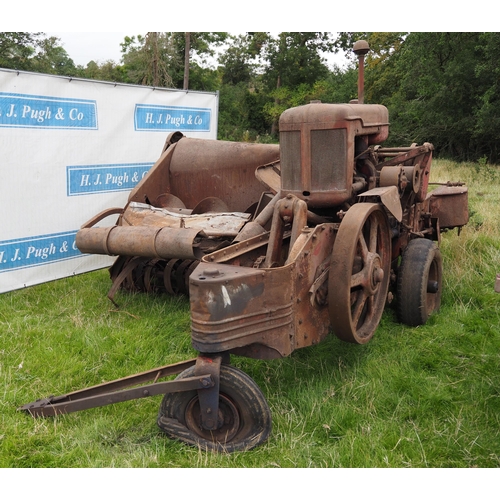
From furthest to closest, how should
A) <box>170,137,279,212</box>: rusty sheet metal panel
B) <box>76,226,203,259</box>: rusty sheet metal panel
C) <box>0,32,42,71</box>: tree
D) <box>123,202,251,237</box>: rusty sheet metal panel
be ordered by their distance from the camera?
<box>0,32,42,71</box>: tree < <box>170,137,279,212</box>: rusty sheet metal panel < <box>123,202,251,237</box>: rusty sheet metal panel < <box>76,226,203,259</box>: rusty sheet metal panel

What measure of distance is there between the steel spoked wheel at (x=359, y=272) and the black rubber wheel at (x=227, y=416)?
0.74m

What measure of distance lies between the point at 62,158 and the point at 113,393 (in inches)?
134

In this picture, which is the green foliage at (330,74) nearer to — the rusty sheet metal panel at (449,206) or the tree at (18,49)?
the tree at (18,49)

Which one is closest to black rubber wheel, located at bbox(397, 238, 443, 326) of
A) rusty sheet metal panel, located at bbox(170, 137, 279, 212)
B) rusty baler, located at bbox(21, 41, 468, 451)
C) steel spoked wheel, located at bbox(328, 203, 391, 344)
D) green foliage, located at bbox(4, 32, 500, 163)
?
rusty baler, located at bbox(21, 41, 468, 451)

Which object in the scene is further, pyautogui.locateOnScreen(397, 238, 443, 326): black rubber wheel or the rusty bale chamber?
the rusty bale chamber

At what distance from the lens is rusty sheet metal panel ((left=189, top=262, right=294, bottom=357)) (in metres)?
2.97

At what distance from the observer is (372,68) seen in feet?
94.2

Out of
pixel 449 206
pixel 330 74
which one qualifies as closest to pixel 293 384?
pixel 449 206

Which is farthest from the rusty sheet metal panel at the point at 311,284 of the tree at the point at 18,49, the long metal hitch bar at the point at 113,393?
the tree at the point at 18,49

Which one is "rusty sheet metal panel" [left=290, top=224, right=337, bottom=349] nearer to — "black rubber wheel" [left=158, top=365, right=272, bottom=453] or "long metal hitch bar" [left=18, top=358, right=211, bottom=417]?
"black rubber wheel" [left=158, top=365, right=272, bottom=453]

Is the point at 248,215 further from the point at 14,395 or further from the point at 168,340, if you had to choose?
the point at 14,395

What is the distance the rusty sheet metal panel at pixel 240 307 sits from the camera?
297 cm

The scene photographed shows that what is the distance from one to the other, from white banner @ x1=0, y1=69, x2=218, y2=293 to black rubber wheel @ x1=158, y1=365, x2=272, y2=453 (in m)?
3.04

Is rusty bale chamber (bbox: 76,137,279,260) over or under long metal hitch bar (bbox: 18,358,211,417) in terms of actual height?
over
